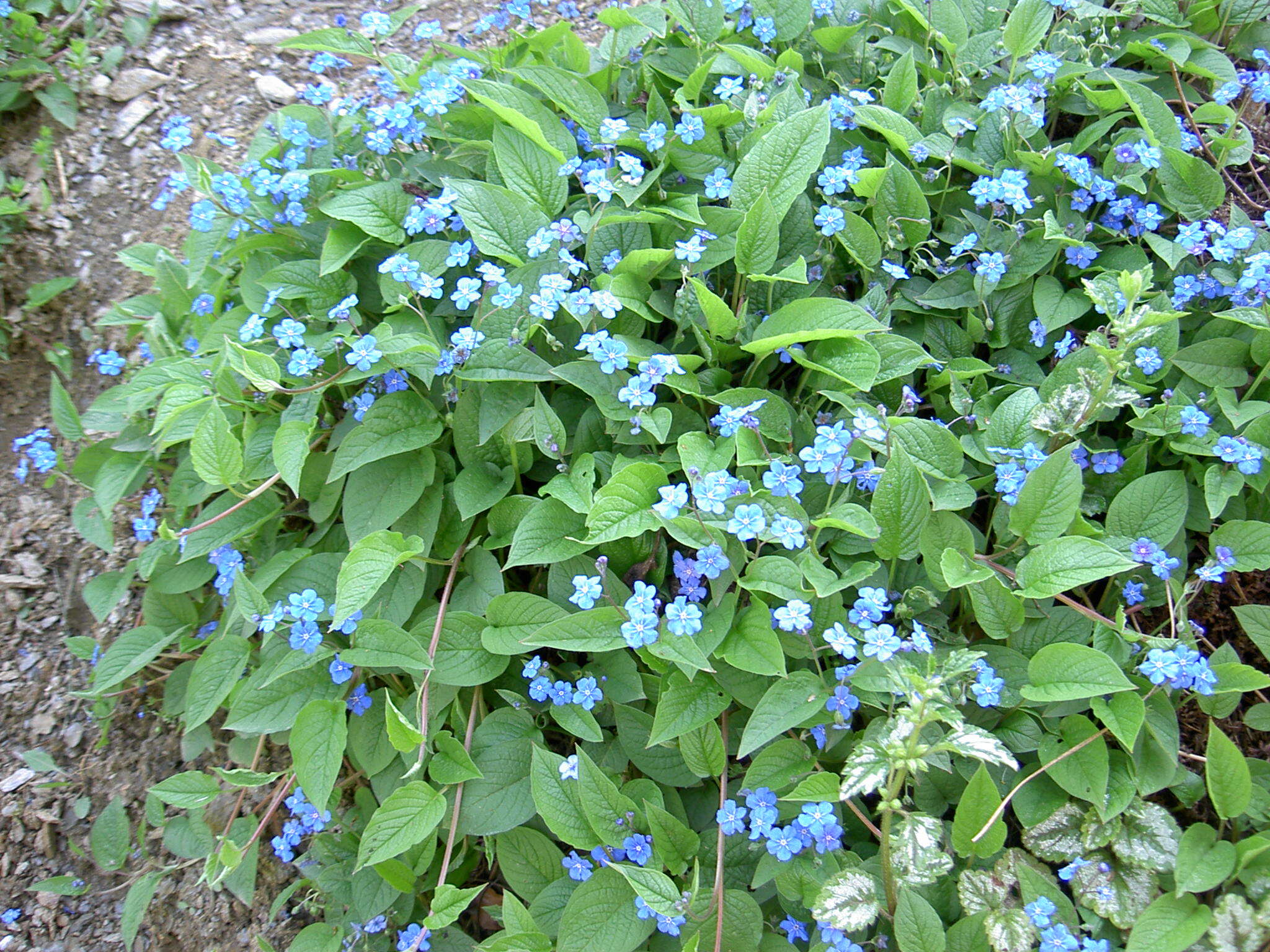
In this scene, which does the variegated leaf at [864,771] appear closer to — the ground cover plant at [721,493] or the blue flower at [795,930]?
the ground cover plant at [721,493]

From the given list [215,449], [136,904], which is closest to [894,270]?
[215,449]

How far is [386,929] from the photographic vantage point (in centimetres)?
247

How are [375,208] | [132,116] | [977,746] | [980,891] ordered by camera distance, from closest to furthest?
[977,746]
[980,891]
[375,208]
[132,116]

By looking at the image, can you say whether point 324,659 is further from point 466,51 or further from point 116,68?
point 116,68

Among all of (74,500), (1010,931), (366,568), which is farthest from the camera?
(74,500)

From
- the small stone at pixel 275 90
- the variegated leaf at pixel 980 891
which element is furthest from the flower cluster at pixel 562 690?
the small stone at pixel 275 90

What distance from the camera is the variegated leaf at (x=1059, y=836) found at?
6.89 ft

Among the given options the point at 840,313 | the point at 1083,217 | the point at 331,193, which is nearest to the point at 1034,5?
the point at 1083,217

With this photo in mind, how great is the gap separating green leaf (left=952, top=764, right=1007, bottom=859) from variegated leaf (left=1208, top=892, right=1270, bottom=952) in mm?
440

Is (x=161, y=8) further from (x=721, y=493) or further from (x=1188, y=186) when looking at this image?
(x=1188, y=186)

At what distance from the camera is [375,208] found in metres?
2.72

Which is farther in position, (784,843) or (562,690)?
(562,690)

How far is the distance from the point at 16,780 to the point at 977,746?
314cm

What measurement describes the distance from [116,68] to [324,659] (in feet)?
11.1
